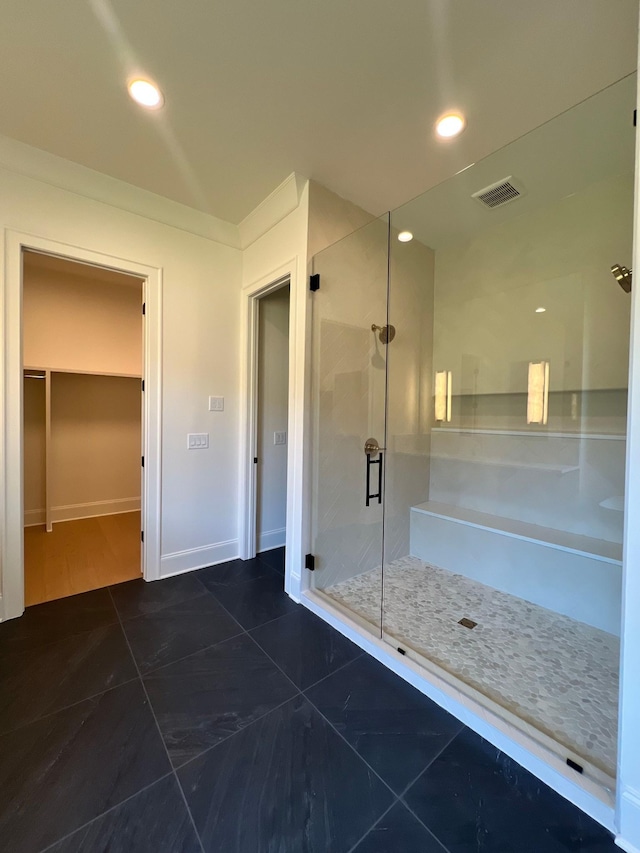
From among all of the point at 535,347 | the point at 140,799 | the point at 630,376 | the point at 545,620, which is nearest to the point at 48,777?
the point at 140,799

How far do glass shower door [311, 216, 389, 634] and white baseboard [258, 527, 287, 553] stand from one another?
90 centimetres

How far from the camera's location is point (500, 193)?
7.42ft

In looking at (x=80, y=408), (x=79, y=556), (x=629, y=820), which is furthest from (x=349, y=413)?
(x=80, y=408)

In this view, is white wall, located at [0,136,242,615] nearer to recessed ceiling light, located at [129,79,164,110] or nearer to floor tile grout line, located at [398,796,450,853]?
recessed ceiling light, located at [129,79,164,110]

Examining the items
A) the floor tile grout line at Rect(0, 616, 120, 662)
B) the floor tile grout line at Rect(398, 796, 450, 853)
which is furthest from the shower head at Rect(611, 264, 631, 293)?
the floor tile grout line at Rect(0, 616, 120, 662)

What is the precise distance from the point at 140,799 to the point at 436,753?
1.05m

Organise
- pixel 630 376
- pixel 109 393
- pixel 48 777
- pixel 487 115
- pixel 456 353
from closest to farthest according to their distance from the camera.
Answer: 1. pixel 630 376
2. pixel 48 777
3. pixel 487 115
4. pixel 456 353
5. pixel 109 393

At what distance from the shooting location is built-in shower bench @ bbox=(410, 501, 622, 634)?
202cm

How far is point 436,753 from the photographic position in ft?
4.17

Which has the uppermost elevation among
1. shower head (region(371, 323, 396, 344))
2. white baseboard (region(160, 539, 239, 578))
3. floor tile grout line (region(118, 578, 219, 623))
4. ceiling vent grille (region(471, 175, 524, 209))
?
ceiling vent grille (region(471, 175, 524, 209))

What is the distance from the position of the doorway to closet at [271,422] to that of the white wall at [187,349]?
25 centimetres

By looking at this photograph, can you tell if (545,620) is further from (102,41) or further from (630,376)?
(102,41)

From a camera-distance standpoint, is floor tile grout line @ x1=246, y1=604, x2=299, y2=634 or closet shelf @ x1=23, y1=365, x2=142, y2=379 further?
closet shelf @ x1=23, y1=365, x2=142, y2=379

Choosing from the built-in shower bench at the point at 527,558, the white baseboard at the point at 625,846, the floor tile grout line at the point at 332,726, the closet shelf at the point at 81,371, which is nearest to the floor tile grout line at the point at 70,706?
the floor tile grout line at the point at 332,726
